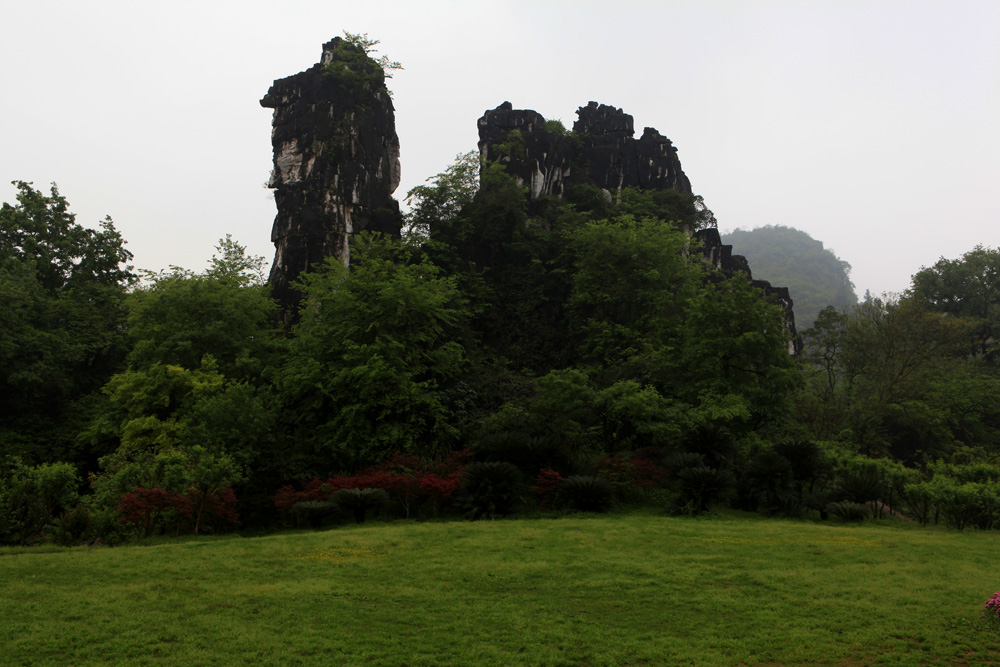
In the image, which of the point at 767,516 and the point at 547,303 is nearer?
the point at 767,516

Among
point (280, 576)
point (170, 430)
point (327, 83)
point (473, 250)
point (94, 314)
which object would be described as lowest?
point (280, 576)

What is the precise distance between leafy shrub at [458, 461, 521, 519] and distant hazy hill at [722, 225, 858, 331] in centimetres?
7863

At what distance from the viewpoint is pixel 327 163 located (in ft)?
115

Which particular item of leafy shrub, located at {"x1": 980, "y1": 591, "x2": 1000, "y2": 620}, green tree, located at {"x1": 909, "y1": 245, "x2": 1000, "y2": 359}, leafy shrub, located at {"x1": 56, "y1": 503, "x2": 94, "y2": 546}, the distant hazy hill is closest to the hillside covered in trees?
leafy shrub, located at {"x1": 56, "y1": 503, "x2": 94, "y2": 546}

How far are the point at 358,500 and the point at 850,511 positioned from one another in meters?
12.9

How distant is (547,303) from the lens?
34.8 metres

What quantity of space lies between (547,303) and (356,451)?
1696cm

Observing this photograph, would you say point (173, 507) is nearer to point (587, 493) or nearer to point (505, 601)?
point (505, 601)

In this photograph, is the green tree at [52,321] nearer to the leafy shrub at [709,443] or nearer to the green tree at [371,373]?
the green tree at [371,373]

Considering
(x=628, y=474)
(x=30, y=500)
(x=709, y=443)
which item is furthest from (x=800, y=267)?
(x=30, y=500)

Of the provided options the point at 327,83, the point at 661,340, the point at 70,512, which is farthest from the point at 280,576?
the point at 327,83

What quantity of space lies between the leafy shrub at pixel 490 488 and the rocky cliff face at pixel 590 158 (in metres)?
28.8

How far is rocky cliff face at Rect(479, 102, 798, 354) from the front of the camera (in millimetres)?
43375

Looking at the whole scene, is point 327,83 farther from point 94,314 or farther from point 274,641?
point 274,641
